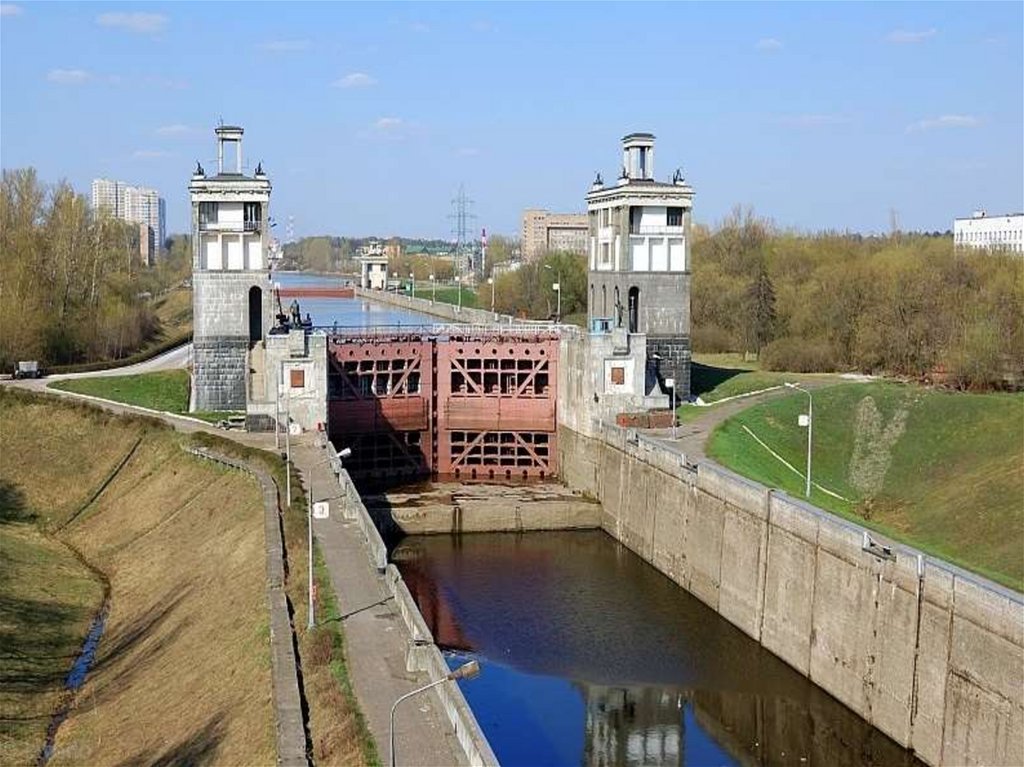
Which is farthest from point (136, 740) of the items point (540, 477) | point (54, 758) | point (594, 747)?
point (540, 477)

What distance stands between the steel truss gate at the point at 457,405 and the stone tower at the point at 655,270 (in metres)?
4.05

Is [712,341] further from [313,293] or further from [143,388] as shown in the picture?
[313,293]

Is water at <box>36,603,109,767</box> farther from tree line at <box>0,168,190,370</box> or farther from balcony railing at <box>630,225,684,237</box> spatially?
tree line at <box>0,168,190,370</box>

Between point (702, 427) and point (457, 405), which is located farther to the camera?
point (457, 405)

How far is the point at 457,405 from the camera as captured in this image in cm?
5300

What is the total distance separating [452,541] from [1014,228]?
399 feet

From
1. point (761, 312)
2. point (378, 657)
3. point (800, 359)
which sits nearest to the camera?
point (378, 657)

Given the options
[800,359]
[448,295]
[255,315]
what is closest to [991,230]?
[448,295]

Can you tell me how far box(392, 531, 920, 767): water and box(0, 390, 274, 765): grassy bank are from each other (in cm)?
639

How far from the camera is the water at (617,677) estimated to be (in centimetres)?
2820

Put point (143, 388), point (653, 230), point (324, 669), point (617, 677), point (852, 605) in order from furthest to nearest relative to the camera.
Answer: point (143, 388) → point (653, 230) → point (617, 677) → point (852, 605) → point (324, 669)

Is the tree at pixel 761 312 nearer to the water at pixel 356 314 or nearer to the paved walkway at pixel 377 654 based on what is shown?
the water at pixel 356 314

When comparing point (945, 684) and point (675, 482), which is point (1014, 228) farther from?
point (945, 684)

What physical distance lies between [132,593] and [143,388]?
69.8ft
